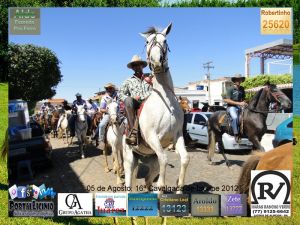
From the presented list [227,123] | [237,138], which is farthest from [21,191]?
[237,138]

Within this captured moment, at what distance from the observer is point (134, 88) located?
579 centimetres

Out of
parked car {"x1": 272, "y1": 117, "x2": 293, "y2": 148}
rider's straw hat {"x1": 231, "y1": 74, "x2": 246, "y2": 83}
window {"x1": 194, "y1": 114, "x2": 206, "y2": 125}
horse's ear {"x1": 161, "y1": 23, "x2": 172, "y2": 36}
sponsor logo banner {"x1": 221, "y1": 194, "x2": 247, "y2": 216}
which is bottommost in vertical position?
sponsor logo banner {"x1": 221, "y1": 194, "x2": 247, "y2": 216}

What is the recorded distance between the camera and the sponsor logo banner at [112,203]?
19.5ft

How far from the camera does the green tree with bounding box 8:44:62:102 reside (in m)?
5.76

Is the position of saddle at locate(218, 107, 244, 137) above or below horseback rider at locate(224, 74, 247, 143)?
below

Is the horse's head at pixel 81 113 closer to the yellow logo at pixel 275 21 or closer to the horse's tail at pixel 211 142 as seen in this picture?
the horse's tail at pixel 211 142

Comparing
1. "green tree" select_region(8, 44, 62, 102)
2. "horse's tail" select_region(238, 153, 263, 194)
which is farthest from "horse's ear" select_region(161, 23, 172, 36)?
"horse's tail" select_region(238, 153, 263, 194)

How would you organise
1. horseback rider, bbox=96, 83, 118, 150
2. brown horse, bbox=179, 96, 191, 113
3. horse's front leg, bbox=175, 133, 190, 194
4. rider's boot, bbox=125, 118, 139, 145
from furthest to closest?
horseback rider, bbox=96, 83, 118, 150, brown horse, bbox=179, 96, 191, 113, rider's boot, bbox=125, 118, 139, 145, horse's front leg, bbox=175, 133, 190, 194

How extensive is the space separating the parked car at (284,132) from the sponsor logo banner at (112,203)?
225 centimetres

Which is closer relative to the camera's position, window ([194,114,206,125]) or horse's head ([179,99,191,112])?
horse's head ([179,99,191,112])

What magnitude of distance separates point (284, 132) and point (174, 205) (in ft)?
5.88

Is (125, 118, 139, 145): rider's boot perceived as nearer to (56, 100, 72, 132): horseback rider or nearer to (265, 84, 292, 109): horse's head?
(56, 100, 72, 132): horseback rider

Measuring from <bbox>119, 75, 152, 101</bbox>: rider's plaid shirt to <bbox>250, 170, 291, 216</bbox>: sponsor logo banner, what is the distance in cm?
183

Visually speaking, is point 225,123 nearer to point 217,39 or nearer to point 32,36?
point 217,39
